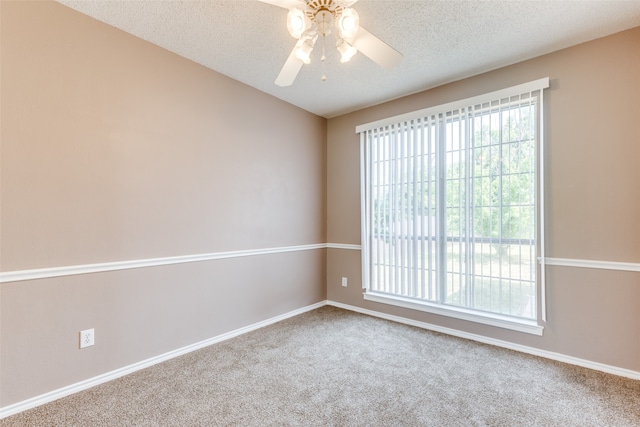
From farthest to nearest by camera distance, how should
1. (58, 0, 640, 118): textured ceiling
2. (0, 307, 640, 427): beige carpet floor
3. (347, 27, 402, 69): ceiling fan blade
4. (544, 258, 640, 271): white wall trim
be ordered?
1. (544, 258, 640, 271): white wall trim
2. (58, 0, 640, 118): textured ceiling
3. (0, 307, 640, 427): beige carpet floor
4. (347, 27, 402, 69): ceiling fan blade

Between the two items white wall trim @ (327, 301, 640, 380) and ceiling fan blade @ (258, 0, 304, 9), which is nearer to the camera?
ceiling fan blade @ (258, 0, 304, 9)

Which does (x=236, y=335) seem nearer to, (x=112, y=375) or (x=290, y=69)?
(x=112, y=375)

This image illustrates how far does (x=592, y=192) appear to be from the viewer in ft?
7.43

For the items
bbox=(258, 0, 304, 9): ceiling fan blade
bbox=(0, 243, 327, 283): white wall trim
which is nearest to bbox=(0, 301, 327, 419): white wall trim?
bbox=(0, 243, 327, 283): white wall trim

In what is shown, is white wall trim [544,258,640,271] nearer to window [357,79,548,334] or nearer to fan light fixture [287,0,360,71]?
window [357,79,548,334]

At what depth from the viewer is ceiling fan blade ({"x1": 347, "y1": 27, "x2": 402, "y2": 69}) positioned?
1.56 m

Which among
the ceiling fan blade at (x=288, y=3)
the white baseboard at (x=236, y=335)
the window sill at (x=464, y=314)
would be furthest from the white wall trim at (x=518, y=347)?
the ceiling fan blade at (x=288, y=3)

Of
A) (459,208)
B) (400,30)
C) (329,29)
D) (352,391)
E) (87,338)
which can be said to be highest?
(400,30)

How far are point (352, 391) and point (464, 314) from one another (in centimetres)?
149

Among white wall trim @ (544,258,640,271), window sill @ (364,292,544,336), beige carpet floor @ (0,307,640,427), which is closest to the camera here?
beige carpet floor @ (0,307,640,427)

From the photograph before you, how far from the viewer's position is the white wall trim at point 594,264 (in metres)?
2.12

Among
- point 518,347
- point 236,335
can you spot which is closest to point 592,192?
point 518,347

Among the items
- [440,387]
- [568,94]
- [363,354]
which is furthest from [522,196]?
[363,354]

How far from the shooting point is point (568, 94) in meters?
2.37
